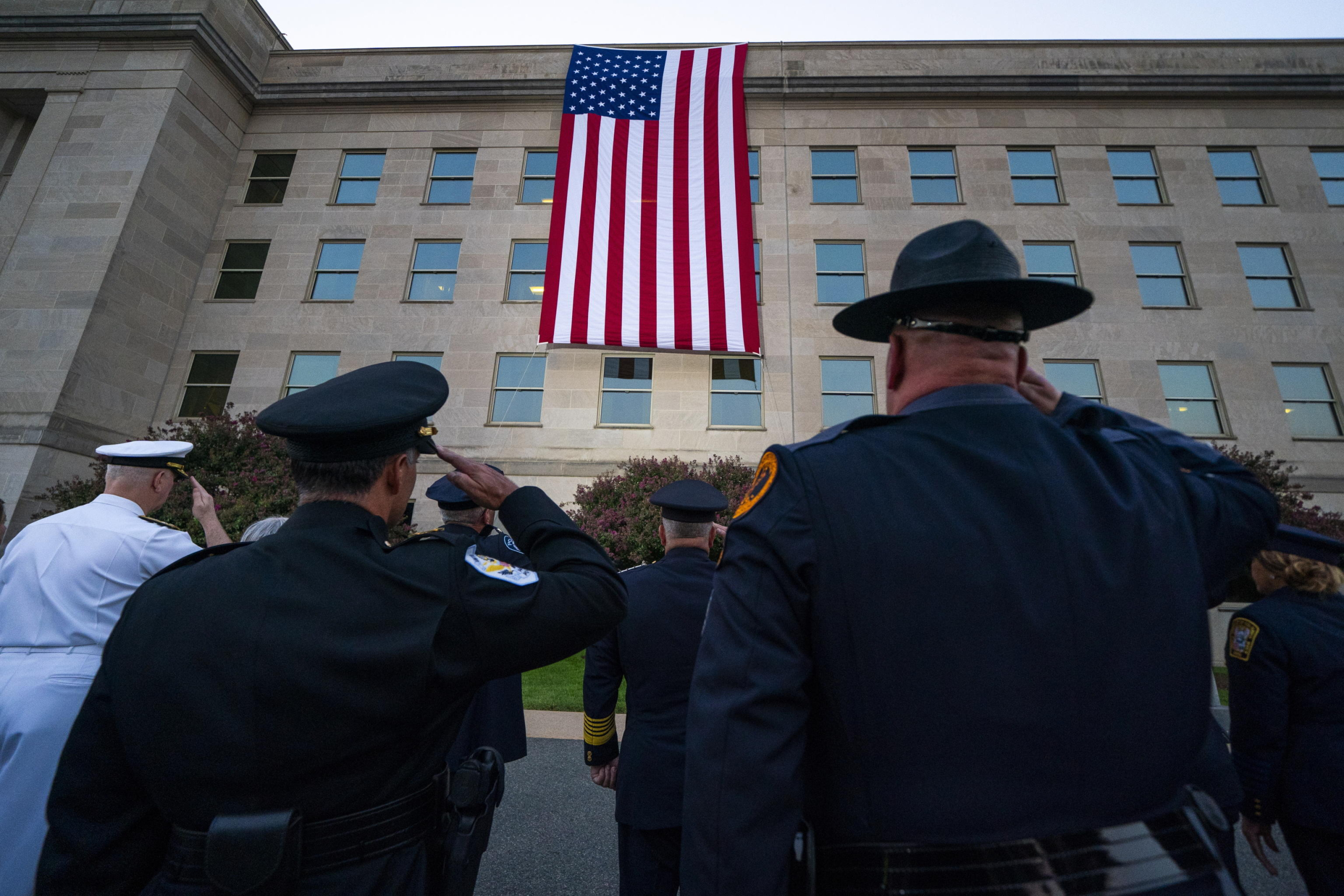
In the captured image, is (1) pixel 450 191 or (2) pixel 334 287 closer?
(2) pixel 334 287

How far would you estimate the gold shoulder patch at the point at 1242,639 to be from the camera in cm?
295

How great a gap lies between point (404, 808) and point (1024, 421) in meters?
1.79

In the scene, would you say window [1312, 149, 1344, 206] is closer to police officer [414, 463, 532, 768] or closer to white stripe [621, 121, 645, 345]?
white stripe [621, 121, 645, 345]

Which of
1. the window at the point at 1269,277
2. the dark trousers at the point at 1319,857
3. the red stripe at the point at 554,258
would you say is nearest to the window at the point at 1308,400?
the window at the point at 1269,277

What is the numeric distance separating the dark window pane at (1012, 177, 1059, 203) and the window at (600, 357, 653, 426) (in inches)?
442

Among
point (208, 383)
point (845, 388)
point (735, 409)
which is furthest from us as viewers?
point (208, 383)

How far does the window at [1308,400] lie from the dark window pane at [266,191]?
26829 mm

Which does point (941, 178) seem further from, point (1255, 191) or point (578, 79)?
point (578, 79)

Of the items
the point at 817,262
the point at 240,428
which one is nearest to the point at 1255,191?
the point at 817,262

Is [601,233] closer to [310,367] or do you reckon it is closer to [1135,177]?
[310,367]

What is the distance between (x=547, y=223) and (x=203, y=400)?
32.5 feet

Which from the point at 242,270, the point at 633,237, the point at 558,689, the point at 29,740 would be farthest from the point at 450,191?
the point at 29,740

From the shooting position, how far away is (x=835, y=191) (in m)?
16.7

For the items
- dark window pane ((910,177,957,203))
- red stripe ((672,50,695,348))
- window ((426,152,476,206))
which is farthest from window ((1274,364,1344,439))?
window ((426,152,476,206))
